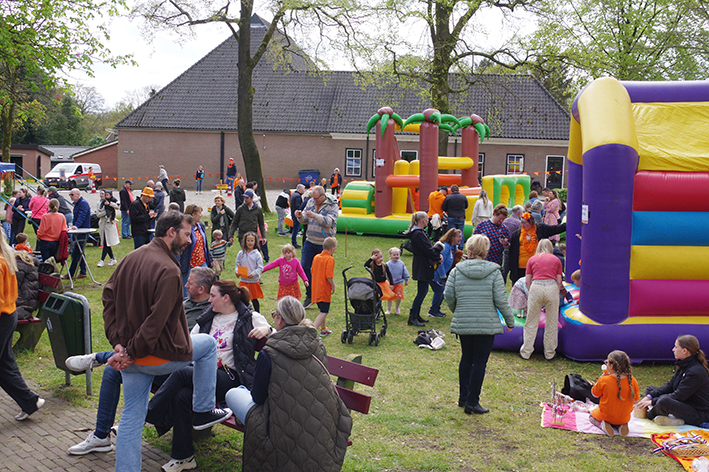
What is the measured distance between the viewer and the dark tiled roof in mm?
34656

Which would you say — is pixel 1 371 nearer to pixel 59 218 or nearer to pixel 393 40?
pixel 59 218

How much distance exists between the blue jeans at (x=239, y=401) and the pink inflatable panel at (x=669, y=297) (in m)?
5.07

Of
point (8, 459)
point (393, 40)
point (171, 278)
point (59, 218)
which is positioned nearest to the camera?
point (171, 278)

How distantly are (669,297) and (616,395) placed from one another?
7.78 ft

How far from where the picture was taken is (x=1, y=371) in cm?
525

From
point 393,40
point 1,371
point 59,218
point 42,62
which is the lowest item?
point 1,371

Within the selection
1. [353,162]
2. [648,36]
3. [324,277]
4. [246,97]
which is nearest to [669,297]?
[324,277]

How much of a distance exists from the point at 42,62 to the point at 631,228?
13.3 m

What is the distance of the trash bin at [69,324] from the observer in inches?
224

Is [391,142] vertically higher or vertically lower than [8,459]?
higher

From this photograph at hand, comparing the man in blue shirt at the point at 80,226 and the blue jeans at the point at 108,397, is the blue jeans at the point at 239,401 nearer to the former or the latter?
the blue jeans at the point at 108,397

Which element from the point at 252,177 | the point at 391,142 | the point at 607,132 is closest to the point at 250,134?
the point at 252,177

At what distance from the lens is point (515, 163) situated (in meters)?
34.7

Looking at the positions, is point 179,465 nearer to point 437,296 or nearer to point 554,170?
point 437,296
